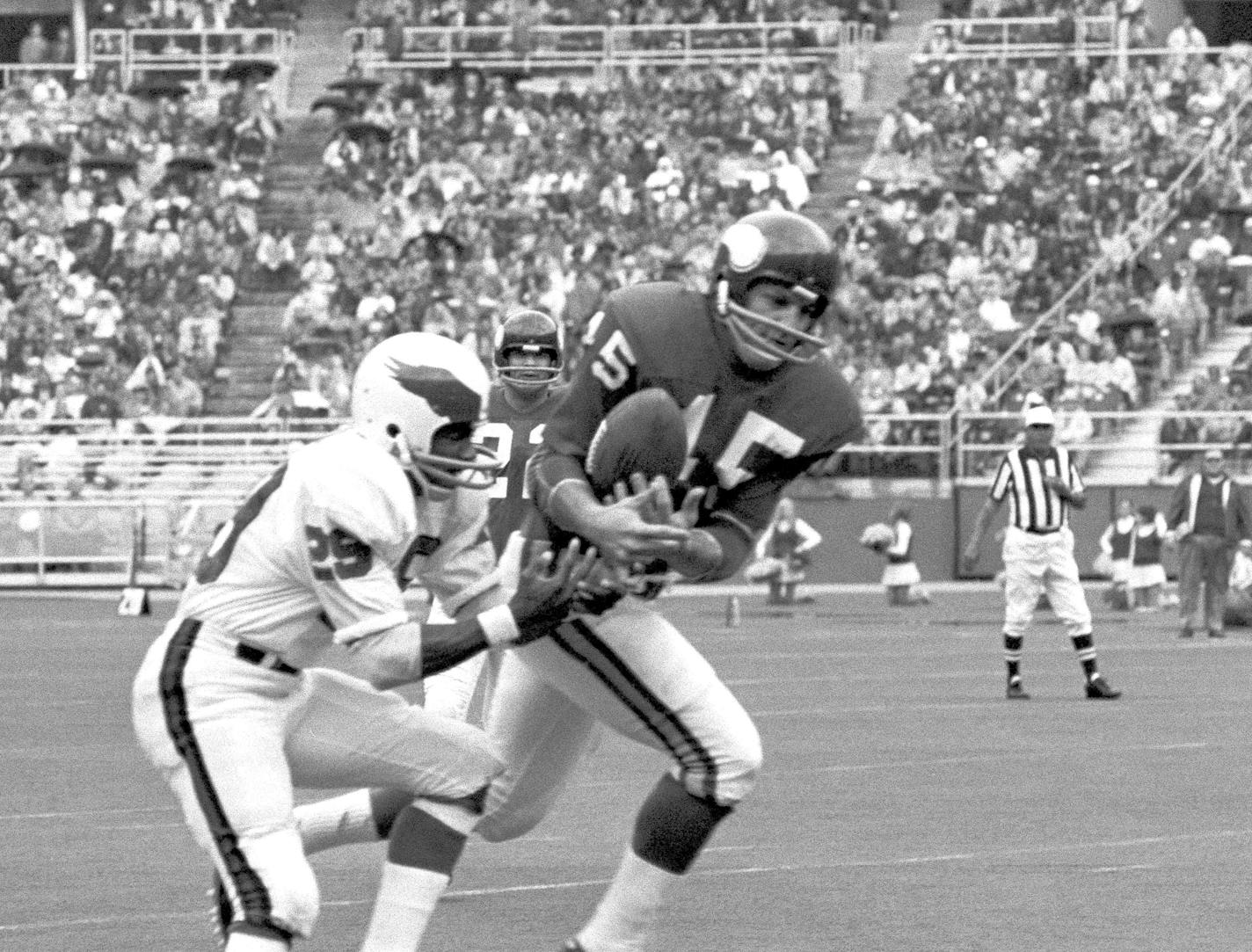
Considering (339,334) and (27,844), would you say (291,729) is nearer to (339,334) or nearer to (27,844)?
(27,844)

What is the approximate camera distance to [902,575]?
26.1 meters

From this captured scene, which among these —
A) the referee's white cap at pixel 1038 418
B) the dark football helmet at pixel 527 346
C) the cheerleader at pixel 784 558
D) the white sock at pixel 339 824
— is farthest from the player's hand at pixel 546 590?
the cheerleader at pixel 784 558

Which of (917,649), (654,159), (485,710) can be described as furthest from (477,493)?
(654,159)

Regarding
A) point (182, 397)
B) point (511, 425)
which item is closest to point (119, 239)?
point (182, 397)

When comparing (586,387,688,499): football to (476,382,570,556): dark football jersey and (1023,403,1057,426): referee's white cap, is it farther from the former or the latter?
(1023,403,1057,426): referee's white cap

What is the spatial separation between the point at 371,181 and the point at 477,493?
2796 cm

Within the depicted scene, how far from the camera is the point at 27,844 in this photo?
9383 millimetres

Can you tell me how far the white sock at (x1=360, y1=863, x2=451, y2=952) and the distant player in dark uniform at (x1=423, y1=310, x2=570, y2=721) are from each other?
255 centimetres

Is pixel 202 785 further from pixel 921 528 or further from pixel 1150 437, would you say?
pixel 1150 437

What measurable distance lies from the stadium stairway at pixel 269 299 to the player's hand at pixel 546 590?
25.1 m

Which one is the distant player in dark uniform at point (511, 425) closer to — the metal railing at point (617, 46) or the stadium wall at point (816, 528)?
the stadium wall at point (816, 528)

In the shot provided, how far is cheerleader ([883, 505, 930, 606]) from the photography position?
85.7ft

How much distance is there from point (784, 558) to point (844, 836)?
56.1ft

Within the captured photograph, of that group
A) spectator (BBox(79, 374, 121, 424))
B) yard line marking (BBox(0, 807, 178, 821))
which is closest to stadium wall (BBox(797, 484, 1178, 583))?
spectator (BBox(79, 374, 121, 424))
